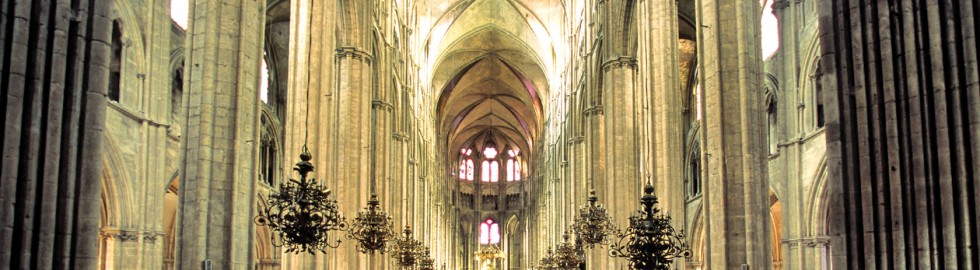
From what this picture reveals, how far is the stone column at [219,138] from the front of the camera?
43.7 feet

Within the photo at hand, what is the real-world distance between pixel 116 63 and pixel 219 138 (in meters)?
8.68

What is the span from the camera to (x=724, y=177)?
14.7 metres

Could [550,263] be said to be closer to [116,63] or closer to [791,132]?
[791,132]

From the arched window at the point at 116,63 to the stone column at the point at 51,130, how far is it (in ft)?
38.0

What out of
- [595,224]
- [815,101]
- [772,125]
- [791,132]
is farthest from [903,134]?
[772,125]

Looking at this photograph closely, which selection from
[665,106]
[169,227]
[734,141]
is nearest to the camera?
[734,141]

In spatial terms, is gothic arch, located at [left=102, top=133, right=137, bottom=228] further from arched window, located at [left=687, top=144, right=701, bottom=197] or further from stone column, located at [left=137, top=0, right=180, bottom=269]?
arched window, located at [left=687, top=144, right=701, bottom=197]

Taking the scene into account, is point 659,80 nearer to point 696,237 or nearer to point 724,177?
point 724,177

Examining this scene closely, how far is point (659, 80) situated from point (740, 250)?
20.3 feet

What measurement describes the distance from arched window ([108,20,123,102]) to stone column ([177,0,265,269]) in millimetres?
7612

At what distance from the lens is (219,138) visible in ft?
44.9

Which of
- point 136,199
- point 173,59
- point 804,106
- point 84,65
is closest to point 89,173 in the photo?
point 84,65

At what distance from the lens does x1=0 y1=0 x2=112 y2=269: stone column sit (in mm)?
8883

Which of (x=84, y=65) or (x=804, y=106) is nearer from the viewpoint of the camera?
(x=84, y=65)
